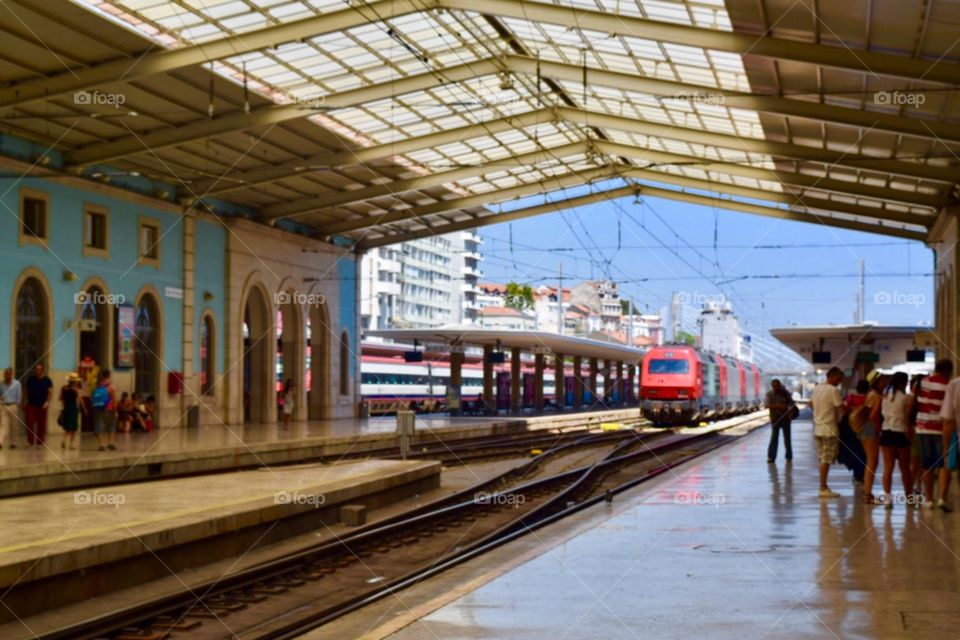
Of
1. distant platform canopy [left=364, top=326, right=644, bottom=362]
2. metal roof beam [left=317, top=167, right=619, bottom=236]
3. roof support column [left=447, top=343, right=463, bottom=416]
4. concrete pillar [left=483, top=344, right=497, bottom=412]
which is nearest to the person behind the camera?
metal roof beam [left=317, top=167, right=619, bottom=236]

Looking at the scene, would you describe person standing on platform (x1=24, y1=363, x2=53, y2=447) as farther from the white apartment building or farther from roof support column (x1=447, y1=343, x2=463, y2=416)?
the white apartment building

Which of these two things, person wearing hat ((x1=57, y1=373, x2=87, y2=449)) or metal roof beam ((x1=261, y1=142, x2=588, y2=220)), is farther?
metal roof beam ((x1=261, y1=142, x2=588, y2=220))

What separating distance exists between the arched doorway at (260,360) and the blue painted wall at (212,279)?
2888mm

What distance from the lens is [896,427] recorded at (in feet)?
46.1

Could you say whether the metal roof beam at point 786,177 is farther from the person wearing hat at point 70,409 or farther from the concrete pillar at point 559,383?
the concrete pillar at point 559,383

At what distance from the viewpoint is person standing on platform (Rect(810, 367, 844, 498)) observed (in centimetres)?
1525

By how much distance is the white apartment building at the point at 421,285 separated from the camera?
390 ft

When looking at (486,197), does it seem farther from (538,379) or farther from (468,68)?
(538,379)

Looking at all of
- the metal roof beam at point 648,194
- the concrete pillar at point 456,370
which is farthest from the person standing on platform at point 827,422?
the concrete pillar at point 456,370

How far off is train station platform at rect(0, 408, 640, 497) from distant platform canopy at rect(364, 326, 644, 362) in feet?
36.1

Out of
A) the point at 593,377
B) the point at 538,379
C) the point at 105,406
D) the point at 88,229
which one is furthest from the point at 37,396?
the point at 593,377

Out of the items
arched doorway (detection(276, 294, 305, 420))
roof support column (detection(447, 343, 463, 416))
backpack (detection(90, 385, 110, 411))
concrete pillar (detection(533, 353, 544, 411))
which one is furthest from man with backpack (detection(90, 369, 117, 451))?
concrete pillar (detection(533, 353, 544, 411))

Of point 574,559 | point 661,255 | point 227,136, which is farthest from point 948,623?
point 661,255

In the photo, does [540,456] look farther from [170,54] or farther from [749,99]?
[170,54]
